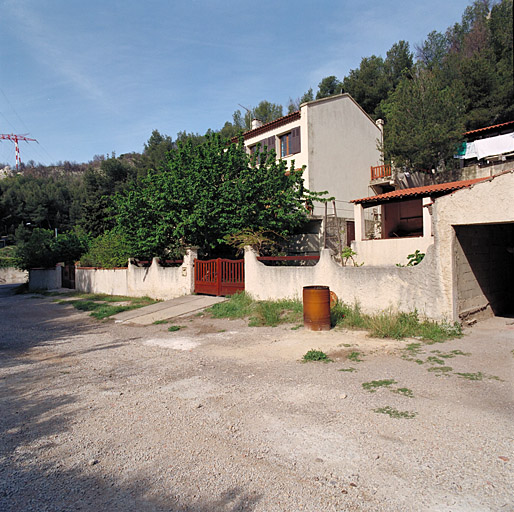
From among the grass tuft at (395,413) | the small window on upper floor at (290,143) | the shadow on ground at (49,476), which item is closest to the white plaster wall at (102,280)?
the small window on upper floor at (290,143)

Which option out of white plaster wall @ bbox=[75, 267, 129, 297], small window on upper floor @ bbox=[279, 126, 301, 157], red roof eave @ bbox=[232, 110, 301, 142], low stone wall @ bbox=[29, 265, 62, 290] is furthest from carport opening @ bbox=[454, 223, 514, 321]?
low stone wall @ bbox=[29, 265, 62, 290]

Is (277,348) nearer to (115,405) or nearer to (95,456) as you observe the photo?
(115,405)

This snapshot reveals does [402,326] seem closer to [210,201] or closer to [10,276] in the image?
[210,201]

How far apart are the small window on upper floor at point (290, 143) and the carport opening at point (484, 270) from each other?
43.5 feet

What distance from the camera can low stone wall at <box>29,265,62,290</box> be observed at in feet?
89.1

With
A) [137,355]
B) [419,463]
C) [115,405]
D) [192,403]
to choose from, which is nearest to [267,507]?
[419,463]

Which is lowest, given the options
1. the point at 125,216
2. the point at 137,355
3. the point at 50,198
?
the point at 137,355

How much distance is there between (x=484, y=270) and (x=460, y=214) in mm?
2165

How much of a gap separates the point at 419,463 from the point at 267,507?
1.47 metres

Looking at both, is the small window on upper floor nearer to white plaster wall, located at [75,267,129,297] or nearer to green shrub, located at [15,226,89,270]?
white plaster wall, located at [75,267,129,297]

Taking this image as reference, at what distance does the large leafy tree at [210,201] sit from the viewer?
14.9m

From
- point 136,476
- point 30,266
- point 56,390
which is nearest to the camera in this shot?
point 136,476

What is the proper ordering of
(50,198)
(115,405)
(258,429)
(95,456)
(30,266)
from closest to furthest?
(95,456) → (258,429) → (115,405) → (30,266) → (50,198)

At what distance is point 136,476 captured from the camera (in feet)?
10.9
